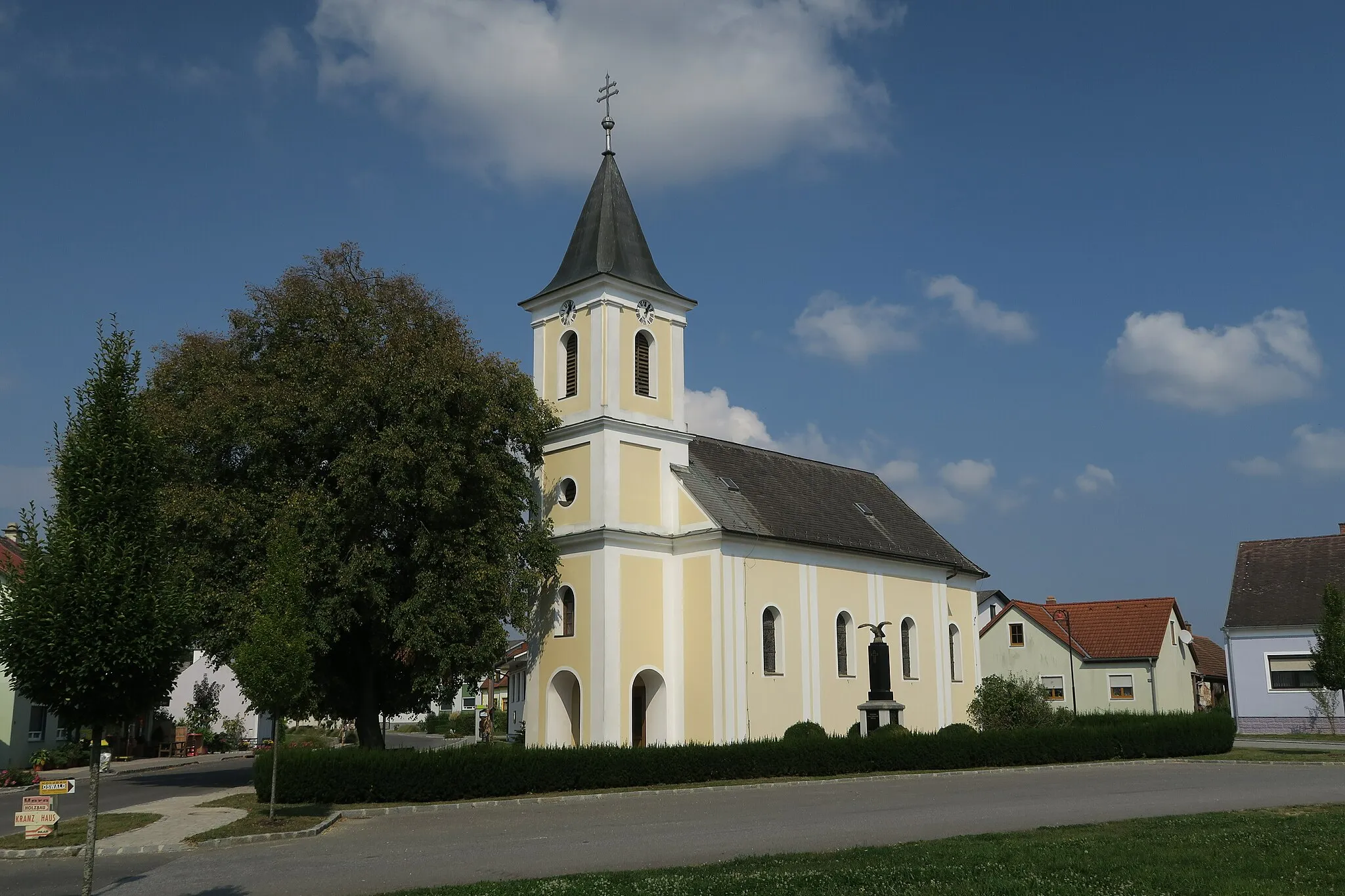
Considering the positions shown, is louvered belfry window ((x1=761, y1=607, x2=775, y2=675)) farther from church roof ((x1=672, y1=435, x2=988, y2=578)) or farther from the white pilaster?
church roof ((x1=672, y1=435, x2=988, y2=578))

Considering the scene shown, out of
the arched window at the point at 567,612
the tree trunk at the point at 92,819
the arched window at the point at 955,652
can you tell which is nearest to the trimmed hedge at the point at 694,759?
the arched window at the point at 955,652

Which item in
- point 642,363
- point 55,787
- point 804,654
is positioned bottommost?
point 55,787

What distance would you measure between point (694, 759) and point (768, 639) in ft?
31.2

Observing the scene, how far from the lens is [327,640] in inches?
1097

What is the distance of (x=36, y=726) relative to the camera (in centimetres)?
3784

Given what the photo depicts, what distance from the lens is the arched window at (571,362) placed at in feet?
120

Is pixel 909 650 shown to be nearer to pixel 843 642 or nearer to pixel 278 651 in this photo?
pixel 843 642

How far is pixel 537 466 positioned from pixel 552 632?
17.2ft

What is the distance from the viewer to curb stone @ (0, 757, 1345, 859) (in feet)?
55.6

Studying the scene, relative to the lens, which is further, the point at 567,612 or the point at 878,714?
the point at 567,612

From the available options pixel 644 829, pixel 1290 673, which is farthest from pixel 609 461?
pixel 1290 673

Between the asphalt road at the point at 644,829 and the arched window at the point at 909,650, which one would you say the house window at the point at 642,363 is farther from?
the asphalt road at the point at 644,829

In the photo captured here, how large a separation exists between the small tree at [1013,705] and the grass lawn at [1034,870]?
2390cm

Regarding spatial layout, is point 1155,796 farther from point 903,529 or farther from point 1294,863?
point 903,529
